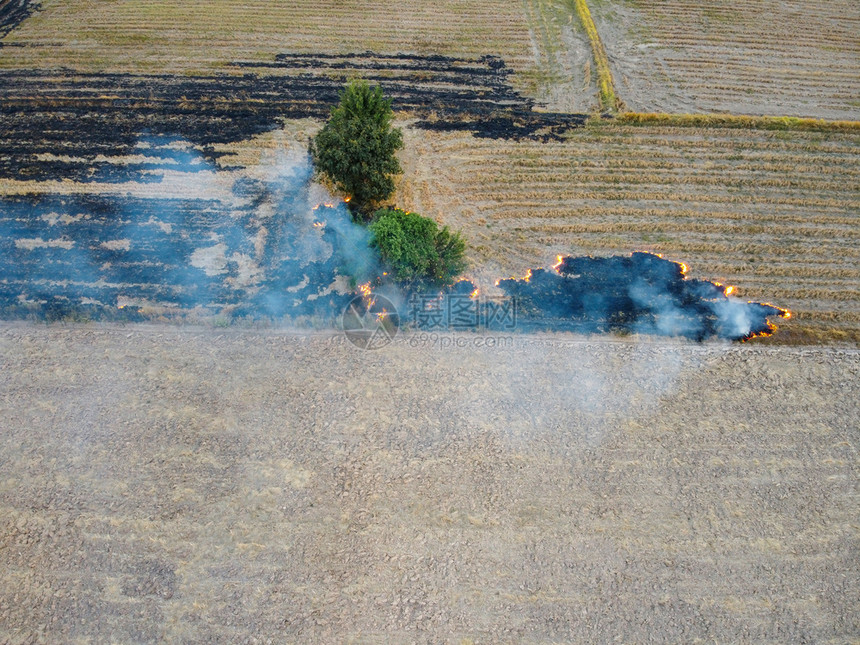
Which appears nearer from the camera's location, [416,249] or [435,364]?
[435,364]

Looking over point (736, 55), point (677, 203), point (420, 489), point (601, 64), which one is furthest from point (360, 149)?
point (736, 55)

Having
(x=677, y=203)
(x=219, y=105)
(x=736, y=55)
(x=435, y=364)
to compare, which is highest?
(x=736, y=55)

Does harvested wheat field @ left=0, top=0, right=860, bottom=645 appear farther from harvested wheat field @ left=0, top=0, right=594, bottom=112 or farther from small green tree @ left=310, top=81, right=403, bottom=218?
small green tree @ left=310, top=81, right=403, bottom=218

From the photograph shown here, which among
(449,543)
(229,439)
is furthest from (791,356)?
(229,439)

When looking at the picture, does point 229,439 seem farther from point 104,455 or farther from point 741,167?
point 741,167

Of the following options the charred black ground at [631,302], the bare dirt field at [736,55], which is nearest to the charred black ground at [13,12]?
the charred black ground at [631,302]

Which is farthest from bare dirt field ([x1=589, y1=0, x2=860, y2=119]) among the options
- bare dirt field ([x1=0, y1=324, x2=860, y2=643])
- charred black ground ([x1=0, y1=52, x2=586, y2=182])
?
bare dirt field ([x1=0, y1=324, x2=860, y2=643])

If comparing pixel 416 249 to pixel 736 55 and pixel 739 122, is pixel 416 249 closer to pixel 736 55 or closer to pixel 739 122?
pixel 739 122
